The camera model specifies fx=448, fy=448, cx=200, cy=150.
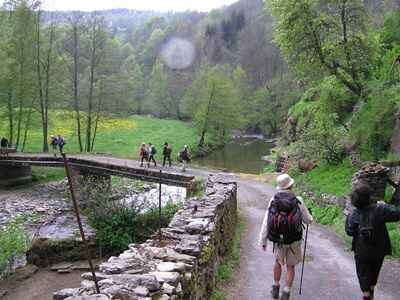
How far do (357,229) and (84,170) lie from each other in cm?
2391

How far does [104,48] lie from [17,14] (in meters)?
8.04

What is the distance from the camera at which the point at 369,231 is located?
20.4ft

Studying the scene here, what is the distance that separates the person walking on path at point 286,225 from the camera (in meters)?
6.63

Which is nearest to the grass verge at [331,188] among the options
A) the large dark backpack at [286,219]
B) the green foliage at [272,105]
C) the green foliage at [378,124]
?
the green foliage at [378,124]

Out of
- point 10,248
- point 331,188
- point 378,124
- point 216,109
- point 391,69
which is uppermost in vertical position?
point 391,69

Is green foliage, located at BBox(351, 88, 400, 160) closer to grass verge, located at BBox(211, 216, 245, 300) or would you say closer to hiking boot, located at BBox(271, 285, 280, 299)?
grass verge, located at BBox(211, 216, 245, 300)

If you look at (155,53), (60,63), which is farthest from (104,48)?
(155,53)

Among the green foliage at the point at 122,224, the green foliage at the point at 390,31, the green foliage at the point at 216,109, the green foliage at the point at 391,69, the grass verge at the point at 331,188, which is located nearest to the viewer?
the grass verge at the point at 331,188

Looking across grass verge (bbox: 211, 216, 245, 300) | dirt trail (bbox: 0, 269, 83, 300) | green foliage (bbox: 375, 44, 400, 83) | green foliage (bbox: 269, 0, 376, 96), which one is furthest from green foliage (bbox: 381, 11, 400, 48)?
dirt trail (bbox: 0, 269, 83, 300)

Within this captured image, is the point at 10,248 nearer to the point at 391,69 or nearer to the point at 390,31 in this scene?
the point at 391,69

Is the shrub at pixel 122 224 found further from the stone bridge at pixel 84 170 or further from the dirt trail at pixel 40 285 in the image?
the stone bridge at pixel 84 170

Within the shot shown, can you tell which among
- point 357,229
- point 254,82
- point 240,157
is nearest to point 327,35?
point 357,229

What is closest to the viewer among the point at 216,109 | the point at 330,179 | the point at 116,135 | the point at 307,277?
the point at 307,277

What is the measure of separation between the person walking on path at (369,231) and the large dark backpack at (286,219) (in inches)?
30.0
